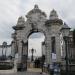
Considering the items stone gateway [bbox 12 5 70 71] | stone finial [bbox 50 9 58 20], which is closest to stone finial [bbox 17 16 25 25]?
stone gateway [bbox 12 5 70 71]

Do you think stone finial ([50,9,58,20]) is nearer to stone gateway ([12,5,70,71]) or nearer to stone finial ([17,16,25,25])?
stone gateway ([12,5,70,71])

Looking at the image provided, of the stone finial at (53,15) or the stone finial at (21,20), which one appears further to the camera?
the stone finial at (21,20)

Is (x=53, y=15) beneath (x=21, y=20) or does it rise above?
above

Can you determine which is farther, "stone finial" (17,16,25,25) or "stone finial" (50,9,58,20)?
"stone finial" (17,16,25,25)

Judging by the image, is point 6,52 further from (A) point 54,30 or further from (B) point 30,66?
(A) point 54,30

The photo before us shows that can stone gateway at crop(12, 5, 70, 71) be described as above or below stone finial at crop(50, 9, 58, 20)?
below

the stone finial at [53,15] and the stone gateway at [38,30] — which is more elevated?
the stone finial at [53,15]

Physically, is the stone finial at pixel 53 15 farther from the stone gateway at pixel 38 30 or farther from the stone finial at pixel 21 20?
the stone finial at pixel 21 20

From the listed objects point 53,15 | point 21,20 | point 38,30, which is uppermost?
point 53,15

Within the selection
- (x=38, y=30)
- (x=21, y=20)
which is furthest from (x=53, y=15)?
(x=21, y=20)

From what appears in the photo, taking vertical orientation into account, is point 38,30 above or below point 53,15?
below

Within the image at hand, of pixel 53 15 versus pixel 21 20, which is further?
pixel 21 20

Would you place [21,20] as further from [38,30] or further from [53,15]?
[53,15]

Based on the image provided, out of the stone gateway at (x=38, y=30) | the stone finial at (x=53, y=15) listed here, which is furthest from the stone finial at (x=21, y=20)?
the stone finial at (x=53, y=15)
